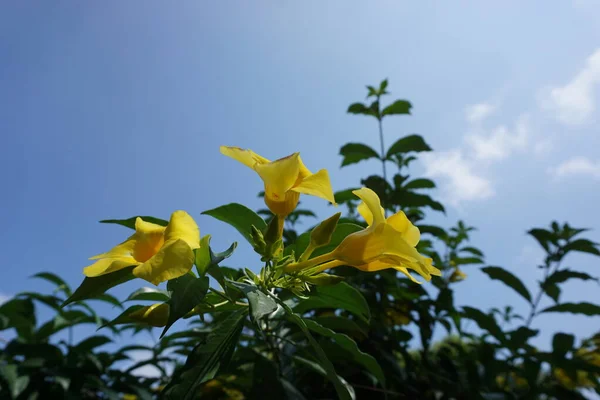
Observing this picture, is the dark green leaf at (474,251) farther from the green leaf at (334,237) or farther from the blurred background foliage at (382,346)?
the green leaf at (334,237)

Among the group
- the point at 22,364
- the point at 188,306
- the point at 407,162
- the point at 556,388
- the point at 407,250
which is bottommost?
the point at 22,364

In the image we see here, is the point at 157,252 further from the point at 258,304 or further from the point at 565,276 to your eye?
the point at 565,276

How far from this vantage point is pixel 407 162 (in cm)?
337

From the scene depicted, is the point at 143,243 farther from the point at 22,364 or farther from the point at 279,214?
the point at 22,364

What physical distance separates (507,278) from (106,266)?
2.89 metres

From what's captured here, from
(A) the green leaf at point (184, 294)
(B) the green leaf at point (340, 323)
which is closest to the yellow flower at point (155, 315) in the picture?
(A) the green leaf at point (184, 294)

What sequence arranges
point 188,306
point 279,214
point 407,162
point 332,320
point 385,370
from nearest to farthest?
point 188,306, point 279,214, point 332,320, point 385,370, point 407,162

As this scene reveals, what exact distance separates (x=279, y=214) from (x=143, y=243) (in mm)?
386

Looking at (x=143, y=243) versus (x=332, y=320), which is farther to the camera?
(x=332, y=320)

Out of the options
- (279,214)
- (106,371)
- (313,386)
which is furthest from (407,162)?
(106,371)

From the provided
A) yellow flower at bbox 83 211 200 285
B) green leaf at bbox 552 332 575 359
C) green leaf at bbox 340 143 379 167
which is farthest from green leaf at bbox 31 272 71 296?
green leaf at bbox 552 332 575 359

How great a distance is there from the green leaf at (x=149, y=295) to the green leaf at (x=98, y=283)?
0.80 feet

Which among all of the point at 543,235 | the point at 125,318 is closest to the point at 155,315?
the point at 125,318

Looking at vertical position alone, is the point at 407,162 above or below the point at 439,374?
above
